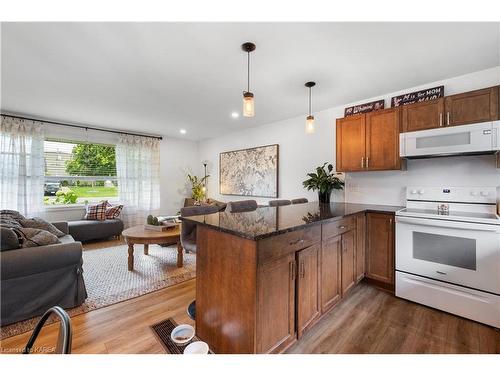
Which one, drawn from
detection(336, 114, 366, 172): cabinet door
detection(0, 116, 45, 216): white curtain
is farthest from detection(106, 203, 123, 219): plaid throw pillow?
detection(336, 114, 366, 172): cabinet door

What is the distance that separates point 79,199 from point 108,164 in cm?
93

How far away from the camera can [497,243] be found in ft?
5.78

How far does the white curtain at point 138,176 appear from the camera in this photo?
16.4 feet

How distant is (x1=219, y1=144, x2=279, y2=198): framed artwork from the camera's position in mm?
4344

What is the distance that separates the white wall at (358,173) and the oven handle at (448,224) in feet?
2.41

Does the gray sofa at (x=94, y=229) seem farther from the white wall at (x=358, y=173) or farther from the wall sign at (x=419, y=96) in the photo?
the wall sign at (x=419, y=96)

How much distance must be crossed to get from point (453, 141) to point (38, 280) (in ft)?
13.1

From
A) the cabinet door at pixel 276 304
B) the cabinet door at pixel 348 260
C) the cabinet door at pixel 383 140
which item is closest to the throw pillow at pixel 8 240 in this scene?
the cabinet door at pixel 276 304

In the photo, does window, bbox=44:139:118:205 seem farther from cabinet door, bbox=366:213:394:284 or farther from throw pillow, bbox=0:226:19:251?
cabinet door, bbox=366:213:394:284

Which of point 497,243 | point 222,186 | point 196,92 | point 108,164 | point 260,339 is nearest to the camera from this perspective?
point 260,339
